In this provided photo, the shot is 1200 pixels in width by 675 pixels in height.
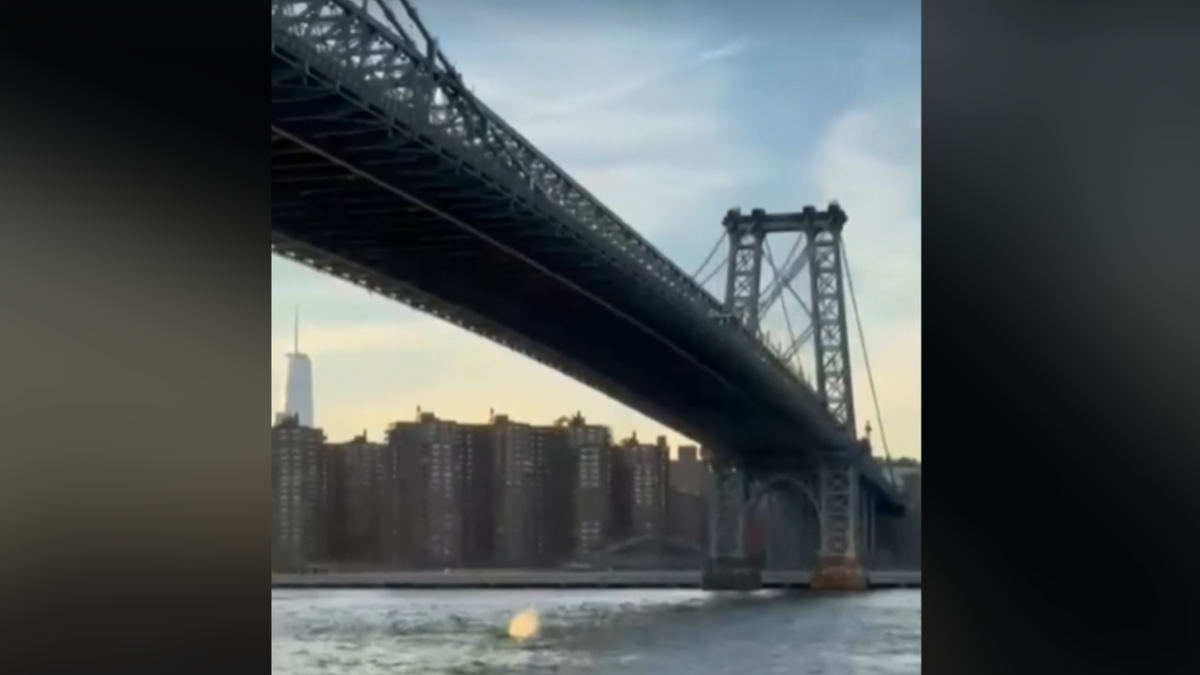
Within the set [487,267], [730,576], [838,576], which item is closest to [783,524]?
[838,576]

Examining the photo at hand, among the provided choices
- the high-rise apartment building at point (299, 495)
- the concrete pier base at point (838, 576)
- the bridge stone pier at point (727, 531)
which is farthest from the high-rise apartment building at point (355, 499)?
the concrete pier base at point (838, 576)

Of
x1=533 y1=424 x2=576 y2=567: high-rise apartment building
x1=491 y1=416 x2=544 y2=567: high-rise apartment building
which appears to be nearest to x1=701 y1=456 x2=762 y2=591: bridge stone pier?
x1=533 y1=424 x2=576 y2=567: high-rise apartment building

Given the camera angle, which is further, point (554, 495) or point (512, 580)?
point (512, 580)

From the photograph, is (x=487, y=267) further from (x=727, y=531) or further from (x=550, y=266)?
(x=727, y=531)

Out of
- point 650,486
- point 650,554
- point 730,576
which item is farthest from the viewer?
point 730,576
